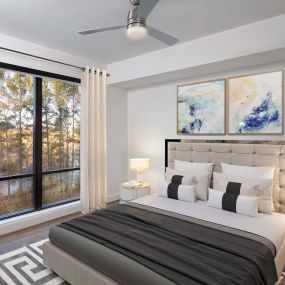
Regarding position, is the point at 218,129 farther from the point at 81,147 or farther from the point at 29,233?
the point at 29,233

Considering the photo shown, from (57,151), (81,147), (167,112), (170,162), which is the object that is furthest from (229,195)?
(57,151)

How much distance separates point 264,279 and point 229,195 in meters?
1.05

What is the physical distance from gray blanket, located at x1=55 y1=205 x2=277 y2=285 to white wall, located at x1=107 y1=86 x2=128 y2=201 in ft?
7.23

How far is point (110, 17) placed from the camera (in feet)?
8.73

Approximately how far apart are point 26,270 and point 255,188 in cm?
255

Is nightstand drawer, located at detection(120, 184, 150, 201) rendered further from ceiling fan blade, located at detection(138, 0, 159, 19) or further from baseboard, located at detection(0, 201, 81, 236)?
ceiling fan blade, located at detection(138, 0, 159, 19)

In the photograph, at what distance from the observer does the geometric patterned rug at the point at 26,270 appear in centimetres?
218

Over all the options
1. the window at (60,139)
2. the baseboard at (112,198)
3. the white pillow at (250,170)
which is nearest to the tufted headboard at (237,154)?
the white pillow at (250,170)

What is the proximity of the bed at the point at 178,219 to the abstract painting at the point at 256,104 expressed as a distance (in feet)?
0.87

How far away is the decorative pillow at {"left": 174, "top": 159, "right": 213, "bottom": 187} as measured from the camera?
329cm

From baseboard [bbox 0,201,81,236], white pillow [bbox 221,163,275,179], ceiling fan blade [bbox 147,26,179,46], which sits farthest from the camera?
baseboard [bbox 0,201,81,236]

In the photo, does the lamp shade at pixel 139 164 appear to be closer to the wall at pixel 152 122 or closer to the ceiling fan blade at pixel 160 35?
the wall at pixel 152 122

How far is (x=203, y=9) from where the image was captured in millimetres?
2484

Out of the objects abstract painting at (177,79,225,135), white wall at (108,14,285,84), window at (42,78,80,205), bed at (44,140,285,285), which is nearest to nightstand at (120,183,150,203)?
bed at (44,140,285,285)
